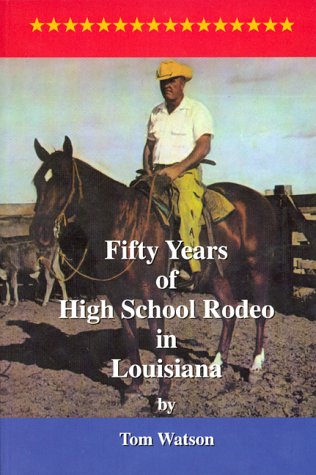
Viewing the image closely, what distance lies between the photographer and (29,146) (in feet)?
11.9

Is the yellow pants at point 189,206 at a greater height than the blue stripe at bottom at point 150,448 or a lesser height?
greater

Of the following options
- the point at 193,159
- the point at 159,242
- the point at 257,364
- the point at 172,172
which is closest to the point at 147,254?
the point at 159,242

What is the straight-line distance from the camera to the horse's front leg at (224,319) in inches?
146

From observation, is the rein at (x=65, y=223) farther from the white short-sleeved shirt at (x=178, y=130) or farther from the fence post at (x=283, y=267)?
the fence post at (x=283, y=267)

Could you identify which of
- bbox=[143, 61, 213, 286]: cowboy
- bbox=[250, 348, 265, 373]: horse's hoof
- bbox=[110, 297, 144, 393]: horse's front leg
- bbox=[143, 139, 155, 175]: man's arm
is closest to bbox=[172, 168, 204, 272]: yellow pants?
bbox=[143, 61, 213, 286]: cowboy

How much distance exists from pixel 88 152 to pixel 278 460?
225 centimetres

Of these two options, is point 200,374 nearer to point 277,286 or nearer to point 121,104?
point 277,286

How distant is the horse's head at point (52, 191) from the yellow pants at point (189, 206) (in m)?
0.63

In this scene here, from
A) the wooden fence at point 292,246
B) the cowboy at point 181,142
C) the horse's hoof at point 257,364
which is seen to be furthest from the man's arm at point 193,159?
the horse's hoof at point 257,364

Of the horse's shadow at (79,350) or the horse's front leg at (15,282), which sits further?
the horse's front leg at (15,282)

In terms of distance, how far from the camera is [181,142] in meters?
3.55

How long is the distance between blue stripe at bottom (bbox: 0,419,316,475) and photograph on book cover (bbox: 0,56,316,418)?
8cm
